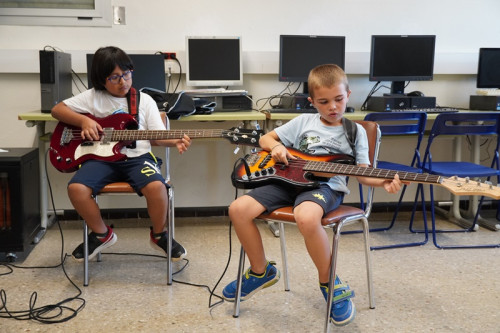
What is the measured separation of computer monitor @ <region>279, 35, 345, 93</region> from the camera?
3525 millimetres

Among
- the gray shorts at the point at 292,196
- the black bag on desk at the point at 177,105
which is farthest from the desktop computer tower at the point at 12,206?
the gray shorts at the point at 292,196

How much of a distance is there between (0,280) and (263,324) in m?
1.28

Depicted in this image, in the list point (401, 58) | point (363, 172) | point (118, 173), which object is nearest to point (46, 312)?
point (118, 173)

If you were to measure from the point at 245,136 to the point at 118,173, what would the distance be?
68cm

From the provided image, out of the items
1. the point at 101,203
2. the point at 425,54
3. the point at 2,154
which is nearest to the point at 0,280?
the point at 2,154

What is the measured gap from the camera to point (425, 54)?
3.67 meters

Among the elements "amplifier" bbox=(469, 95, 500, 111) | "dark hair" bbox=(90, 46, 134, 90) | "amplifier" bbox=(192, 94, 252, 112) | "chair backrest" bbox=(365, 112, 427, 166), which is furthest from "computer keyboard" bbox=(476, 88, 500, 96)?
"dark hair" bbox=(90, 46, 134, 90)

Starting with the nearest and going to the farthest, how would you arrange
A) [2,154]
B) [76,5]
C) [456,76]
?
[2,154] → [76,5] → [456,76]

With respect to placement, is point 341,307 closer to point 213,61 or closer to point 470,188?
point 470,188

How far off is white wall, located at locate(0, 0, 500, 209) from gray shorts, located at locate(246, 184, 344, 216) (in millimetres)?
1648

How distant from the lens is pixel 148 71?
342cm

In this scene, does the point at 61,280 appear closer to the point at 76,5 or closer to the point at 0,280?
the point at 0,280

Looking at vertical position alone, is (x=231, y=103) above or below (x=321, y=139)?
above

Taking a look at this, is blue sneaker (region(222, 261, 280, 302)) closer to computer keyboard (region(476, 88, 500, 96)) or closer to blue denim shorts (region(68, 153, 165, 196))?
blue denim shorts (region(68, 153, 165, 196))
